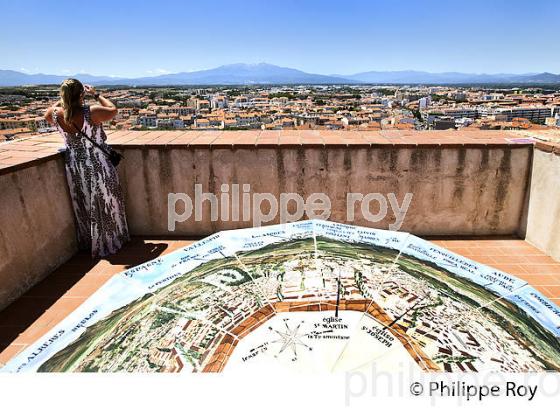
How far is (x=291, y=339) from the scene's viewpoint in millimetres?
1146

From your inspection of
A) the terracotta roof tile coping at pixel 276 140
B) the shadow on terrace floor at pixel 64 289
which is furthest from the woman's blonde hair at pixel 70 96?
the shadow on terrace floor at pixel 64 289

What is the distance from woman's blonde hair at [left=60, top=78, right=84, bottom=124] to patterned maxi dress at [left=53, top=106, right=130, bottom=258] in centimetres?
10

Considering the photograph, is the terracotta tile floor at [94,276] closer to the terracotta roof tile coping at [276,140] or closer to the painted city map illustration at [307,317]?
the terracotta roof tile coping at [276,140]

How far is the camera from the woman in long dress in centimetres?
318

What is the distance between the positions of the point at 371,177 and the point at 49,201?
3.16 meters

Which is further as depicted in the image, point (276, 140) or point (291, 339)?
point (276, 140)

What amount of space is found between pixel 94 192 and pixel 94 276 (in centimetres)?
79

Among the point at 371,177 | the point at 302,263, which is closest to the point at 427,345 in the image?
the point at 302,263

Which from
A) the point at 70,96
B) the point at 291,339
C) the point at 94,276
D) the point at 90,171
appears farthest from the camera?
the point at 90,171

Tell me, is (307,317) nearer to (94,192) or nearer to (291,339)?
(291,339)
